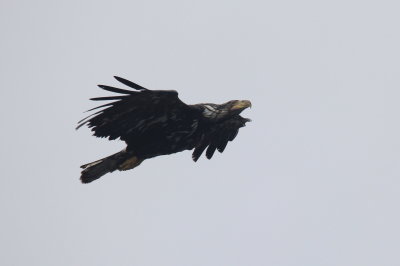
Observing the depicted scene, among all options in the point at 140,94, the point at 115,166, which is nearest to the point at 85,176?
the point at 115,166

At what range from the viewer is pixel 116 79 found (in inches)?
1107

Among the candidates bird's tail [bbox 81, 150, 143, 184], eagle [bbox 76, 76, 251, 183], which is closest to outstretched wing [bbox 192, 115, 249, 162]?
eagle [bbox 76, 76, 251, 183]

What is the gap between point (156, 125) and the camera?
30.1 m

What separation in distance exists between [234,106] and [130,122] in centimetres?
306

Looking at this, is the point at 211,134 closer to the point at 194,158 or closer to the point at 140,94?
the point at 194,158

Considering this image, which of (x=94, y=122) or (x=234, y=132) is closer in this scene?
(x=94, y=122)

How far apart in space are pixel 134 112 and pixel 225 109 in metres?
2.84

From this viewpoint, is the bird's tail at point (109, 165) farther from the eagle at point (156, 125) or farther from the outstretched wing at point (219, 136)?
the outstretched wing at point (219, 136)

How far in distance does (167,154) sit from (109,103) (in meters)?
2.64

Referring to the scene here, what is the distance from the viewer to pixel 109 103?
2886cm

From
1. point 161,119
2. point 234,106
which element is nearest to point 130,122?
point 161,119

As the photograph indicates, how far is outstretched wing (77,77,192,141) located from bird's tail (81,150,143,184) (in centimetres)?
75

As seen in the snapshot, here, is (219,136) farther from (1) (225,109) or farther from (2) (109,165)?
(2) (109,165)

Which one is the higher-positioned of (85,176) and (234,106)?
(234,106)
